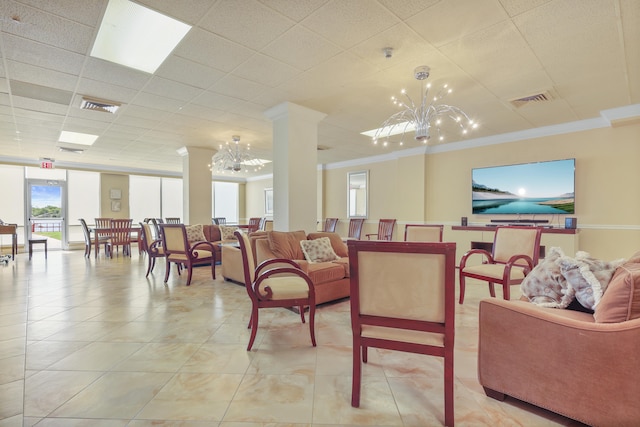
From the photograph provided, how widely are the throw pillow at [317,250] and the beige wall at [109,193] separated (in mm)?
8745

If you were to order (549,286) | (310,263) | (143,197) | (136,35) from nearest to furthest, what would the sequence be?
(549,286) < (136,35) < (310,263) < (143,197)

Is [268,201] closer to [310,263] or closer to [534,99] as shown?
[310,263]

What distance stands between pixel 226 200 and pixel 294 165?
906 centimetres

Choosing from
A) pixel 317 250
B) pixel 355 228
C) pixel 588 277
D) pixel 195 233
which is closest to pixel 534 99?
pixel 588 277

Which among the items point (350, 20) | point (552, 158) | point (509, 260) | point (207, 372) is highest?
point (350, 20)

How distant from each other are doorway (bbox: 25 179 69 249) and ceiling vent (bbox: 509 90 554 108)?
1171cm

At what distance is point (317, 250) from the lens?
12.7 feet

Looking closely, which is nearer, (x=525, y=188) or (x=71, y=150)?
(x=525, y=188)

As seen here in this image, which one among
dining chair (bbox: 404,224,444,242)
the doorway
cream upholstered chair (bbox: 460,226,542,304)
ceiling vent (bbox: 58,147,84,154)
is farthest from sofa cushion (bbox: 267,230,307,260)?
the doorway

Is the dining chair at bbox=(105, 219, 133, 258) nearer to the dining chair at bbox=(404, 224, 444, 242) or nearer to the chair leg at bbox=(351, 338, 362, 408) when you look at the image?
the dining chair at bbox=(404, 224, 444, 242)

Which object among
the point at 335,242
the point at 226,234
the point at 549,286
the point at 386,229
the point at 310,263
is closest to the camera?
the point at 549,286

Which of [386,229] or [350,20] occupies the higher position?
[350,20]

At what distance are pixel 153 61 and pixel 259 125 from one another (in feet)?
7.42

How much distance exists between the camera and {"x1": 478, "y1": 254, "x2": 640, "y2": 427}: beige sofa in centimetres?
134
